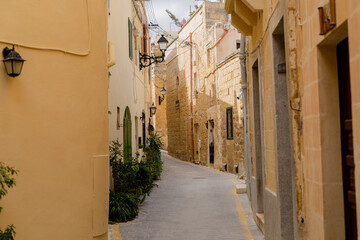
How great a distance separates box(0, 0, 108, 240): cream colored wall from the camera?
18.1 ft

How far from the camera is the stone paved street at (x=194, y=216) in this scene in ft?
25.5

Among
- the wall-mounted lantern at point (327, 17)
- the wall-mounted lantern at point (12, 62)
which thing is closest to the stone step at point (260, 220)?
the wall-mounted lantern at point (12, 62)

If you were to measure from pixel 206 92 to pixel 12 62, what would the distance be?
1814cm

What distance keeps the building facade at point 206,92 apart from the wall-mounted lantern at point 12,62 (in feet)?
37.6

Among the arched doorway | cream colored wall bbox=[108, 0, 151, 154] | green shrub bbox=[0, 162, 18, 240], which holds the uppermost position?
cream colored wall bbox=[108, 0, 151, 154]

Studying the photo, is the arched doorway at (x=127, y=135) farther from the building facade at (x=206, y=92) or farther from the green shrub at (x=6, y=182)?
the green shrub at (x=6, y=182)

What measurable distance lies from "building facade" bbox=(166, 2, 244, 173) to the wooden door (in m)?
12.3

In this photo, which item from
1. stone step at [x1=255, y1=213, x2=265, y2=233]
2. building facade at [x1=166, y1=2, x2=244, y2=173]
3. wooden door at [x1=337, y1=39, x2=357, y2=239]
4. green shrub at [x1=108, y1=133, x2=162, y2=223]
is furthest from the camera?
building facade at [x1=166, y1=2, x2=244, y2=173]

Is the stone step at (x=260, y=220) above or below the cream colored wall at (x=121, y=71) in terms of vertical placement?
below

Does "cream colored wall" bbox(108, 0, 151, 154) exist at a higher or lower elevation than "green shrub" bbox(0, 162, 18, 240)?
higher

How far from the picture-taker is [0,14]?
550cm

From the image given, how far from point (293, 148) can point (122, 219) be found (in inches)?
194

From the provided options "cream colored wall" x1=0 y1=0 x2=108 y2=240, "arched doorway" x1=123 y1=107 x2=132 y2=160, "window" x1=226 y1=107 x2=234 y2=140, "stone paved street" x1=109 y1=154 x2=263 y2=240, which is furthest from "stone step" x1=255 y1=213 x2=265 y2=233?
"window" x1=226 y1=107 x2=234 y2=140

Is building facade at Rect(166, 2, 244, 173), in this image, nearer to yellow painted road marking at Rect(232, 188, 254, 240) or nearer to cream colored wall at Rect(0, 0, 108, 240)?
yellow painted road marking at Rect(232, 188, 254, 240)
